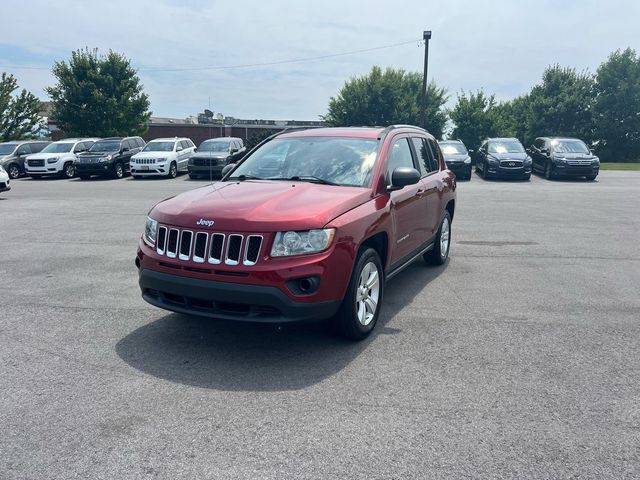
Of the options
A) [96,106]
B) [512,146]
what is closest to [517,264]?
[512,146]

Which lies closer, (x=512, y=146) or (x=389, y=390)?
(x=389, y=390)

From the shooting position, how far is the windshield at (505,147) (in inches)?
968

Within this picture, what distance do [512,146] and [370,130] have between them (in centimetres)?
2052

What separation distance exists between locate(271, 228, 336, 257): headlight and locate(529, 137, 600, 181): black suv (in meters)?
22.2

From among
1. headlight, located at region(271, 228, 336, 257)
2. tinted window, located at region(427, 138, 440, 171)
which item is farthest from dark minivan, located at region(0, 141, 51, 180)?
headlight, located at region(271, 228, 336, 257)

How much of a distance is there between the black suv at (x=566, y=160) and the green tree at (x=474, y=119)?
60.7ft

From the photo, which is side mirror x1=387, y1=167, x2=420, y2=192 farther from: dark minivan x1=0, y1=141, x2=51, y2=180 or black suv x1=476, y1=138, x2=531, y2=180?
dark minivan x1=0, y1=141, x2=51, y2=180

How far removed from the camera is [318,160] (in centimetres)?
570

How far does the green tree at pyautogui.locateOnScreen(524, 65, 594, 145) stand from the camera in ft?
146

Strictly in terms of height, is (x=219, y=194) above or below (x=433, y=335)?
above

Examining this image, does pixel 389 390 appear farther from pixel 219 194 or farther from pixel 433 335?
pixel 219 194

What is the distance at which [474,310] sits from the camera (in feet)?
19.1

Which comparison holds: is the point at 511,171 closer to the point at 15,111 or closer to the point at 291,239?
the point at 291,239

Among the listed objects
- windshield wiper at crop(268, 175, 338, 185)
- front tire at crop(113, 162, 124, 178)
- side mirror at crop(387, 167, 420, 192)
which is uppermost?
side mirror at crop(387, 167, 420, 192)
